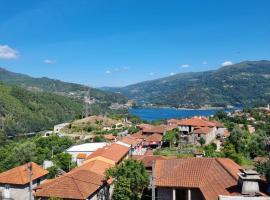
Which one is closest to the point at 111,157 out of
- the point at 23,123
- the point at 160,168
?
the point at 160,168

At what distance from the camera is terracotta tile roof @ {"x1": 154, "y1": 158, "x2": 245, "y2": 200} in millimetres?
20567

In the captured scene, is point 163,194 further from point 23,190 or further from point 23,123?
point 23,123

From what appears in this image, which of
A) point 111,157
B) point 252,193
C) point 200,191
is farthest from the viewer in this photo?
point 111,157

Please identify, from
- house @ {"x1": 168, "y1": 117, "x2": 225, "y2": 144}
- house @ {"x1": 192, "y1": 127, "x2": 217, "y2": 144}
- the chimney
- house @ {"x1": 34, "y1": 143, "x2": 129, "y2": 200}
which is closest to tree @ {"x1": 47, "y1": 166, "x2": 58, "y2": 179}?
house @ {"x1": 34, "y1": 143, "x2": 129, "y2": 200}

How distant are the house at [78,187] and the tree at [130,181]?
5.37 feet

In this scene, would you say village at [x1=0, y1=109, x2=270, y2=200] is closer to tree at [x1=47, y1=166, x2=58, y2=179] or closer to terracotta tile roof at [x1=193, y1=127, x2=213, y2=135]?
tree at [x1=47, y1=166, x2=58, y2=179]

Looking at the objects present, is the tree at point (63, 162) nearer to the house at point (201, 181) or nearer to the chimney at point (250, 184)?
the house at point (201, 181)

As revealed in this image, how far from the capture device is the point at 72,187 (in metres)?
25.6

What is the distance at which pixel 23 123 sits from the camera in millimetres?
158625

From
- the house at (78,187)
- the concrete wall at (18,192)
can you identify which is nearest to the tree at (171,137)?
the house at (78,187)

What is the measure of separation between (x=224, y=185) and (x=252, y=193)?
7.06 ft

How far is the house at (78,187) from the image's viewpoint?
24.9 m

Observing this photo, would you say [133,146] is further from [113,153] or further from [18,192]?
[18,192]

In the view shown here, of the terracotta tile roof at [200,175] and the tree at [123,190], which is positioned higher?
the terracotta tile roof at [200,175]
